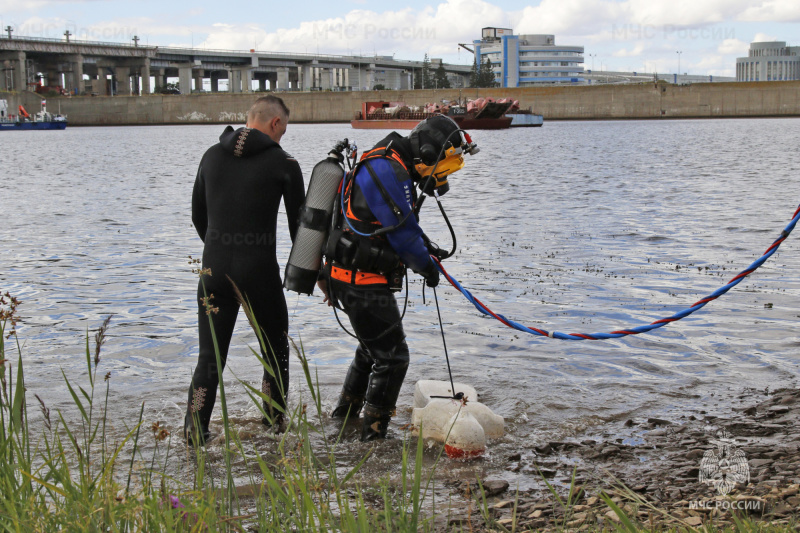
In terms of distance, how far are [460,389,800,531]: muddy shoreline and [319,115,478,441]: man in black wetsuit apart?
1.06 m

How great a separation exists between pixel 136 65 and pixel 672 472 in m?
Result: 133

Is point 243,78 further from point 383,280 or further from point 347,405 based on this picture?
point 383,280

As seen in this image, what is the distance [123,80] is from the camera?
12788 cm

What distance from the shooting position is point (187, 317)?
9430mm

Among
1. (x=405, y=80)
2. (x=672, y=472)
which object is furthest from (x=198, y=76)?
(x=672, y=472)

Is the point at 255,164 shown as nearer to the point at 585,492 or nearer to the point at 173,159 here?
the point at 585,492

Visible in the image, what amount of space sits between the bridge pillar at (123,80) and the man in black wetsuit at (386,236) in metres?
132

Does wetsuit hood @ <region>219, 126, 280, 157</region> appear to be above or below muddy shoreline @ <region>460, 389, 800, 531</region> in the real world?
above

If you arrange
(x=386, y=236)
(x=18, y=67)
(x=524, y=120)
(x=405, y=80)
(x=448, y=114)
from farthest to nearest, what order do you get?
(x=405, y=80)
(x=18, y=67)
(x=524, y=120)
(x=448, y=114)
(x=386, y=236)

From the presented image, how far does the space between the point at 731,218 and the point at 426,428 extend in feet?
44.4

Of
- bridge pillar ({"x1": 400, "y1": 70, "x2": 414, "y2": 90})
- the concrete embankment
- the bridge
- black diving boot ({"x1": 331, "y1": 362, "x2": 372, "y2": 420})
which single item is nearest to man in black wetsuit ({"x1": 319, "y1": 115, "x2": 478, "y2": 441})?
black diving boot ({"x1": 331, "y1": 362, "x2": 372, "y2": 420})

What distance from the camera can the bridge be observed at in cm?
11400

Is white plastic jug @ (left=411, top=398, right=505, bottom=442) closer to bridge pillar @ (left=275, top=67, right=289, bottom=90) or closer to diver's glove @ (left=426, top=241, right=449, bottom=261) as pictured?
diver's glove @ (left=426, top=241, right=449, bottom=261)

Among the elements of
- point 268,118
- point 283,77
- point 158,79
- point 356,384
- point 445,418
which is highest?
point 158,79
